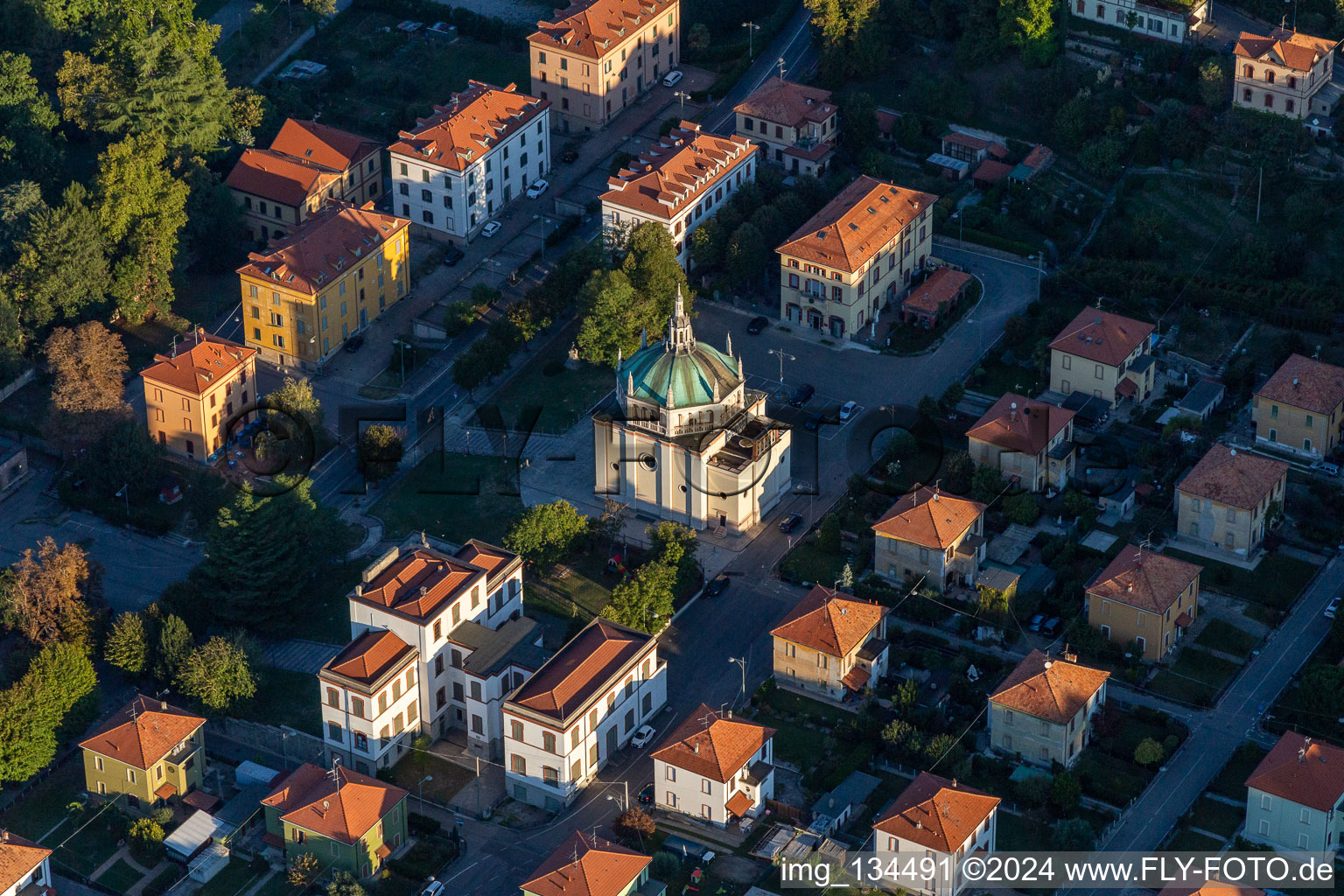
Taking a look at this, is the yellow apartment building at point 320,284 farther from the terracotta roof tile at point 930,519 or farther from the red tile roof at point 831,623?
the red tile roof at point 831,623

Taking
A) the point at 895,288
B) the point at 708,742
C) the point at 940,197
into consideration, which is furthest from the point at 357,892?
the point at 940,197

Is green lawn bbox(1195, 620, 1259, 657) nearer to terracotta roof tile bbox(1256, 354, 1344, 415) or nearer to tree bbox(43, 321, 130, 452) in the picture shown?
terracotta roof tile bbox(1256, 354, 1344, 415)

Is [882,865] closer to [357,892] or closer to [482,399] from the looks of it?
[357,892]

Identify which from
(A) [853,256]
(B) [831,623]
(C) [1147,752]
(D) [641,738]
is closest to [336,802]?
(D) [641,738]

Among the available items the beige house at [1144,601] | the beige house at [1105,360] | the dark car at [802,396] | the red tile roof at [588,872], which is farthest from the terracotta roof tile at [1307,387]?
the red tile roof at [588,872]

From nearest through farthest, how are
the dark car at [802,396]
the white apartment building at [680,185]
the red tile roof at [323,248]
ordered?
the dark car at [802,396] < the red tile roof at [323,248] < the white apartment building at [680,185]

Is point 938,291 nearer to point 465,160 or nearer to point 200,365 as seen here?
point 465,160

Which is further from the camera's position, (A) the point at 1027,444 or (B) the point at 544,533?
(A) the point at 1027,444
